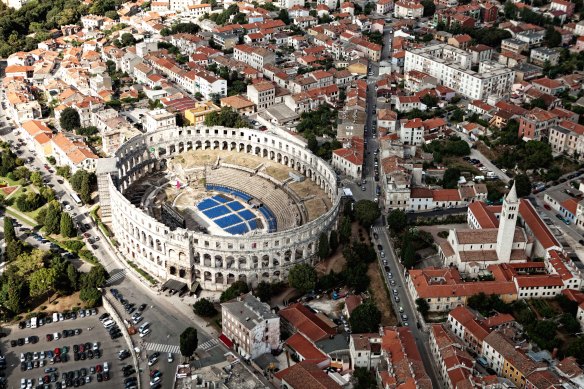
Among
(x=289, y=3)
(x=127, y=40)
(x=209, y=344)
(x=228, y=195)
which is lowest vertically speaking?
(x=209, y=344)

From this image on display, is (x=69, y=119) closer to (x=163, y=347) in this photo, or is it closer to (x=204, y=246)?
(x=204, y=246)

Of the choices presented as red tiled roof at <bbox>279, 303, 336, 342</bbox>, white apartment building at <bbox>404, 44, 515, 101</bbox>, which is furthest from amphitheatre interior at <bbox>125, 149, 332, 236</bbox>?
white apartment building at <bbox>404, 44, 515, 101</bbox>

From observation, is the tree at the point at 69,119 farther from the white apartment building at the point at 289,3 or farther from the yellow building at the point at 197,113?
the white apartment building at the point at 289,3

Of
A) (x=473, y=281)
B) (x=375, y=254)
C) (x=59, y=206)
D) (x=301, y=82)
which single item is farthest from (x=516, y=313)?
(x=301, y=82)

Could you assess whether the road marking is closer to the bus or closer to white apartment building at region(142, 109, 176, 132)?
the bus

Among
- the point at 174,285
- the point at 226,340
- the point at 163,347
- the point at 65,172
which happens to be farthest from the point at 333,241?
the point at 65,172

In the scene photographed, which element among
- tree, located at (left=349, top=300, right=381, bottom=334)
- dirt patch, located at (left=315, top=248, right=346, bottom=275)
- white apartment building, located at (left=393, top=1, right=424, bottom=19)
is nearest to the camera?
tree, located at (left=349, top=300, right=381, bottom=334)
